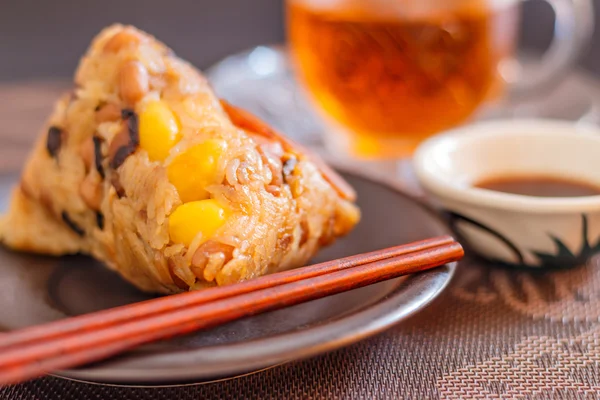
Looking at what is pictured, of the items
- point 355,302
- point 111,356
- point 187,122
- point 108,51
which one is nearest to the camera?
point 111,356

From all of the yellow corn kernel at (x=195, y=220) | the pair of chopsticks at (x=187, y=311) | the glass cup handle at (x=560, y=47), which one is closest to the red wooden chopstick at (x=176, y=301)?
the pair of chopsticks at (x=187, y=311)

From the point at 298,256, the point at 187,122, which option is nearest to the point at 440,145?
the point at 298,256

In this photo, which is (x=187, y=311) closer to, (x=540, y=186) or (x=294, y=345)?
(x=294, y=345)

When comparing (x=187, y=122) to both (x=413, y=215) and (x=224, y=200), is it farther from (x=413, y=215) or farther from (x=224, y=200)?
(x=413, y=215)

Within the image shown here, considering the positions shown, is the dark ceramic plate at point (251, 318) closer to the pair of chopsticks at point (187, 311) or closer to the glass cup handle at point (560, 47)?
the pair of chopsticks at point (187, 311)

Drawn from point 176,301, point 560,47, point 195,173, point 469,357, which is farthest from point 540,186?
point 560,47

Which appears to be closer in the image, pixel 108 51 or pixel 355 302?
pixel 355 302
